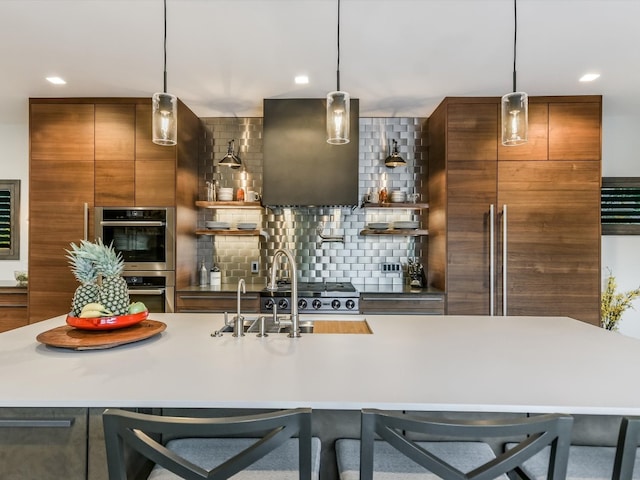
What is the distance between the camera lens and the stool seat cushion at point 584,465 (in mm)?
1086

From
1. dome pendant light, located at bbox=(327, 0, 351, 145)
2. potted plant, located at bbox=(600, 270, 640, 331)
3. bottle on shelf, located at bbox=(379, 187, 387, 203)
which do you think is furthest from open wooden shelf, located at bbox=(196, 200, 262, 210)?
potted plant, located at bbox=(600, 270, 640, 331)

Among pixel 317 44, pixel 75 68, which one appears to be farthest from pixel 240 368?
pixel 75 68

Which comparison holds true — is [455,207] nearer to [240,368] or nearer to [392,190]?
[392,190]

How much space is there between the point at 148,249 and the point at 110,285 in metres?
1.88

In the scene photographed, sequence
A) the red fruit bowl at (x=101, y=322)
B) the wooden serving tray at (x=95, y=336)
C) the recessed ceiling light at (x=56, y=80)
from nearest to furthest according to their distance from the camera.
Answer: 1. the wooden serving tray at (x=95, y=336)
2. the red fruit bowl at (x=101, y=322)
3. the recessed ceiling light at (x=56, y=80)

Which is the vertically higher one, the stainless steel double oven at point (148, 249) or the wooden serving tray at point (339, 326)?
the stainless steel double oven at point (148, 249)

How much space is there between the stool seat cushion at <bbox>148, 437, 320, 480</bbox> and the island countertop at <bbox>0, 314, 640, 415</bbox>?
22 cm

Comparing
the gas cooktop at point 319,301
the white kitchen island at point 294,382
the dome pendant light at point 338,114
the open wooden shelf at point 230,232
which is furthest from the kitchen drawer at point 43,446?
the open wooden shelf at point 230,232

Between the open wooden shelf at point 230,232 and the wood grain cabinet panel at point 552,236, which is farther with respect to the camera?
the open wooden shelf at point 230,232

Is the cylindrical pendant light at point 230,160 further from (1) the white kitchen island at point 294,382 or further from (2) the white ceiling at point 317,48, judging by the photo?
(1) the white kitchen island at point 294,382

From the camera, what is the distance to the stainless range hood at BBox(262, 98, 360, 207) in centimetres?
357

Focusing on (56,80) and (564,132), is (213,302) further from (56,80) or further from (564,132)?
(564,132)

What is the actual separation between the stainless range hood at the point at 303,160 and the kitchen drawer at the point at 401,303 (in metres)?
0.93

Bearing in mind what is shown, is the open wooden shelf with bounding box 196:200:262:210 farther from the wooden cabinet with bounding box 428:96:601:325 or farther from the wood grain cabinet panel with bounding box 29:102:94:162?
the wooden cabinet with bounding box 428:96:601:325
